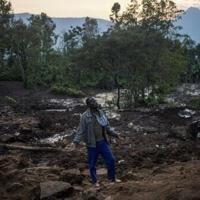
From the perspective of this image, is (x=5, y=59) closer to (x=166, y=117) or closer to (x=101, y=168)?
(x=166, y=117)

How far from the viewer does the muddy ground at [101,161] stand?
9344mm

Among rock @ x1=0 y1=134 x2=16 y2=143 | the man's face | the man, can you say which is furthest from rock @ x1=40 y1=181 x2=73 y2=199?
rock @ x1=0 y1=134 x2=16 y2=143

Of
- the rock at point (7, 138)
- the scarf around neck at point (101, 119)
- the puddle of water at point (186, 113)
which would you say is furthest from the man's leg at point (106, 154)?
the puddle of water at point (186, 113)

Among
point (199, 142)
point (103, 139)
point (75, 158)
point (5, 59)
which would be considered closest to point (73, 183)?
point (103, 139)

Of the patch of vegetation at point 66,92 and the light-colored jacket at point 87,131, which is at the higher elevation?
the light-colored jacket at point 87,131

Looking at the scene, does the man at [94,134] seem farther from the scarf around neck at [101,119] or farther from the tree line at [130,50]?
the tree line at [130,50]

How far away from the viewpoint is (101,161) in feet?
46.0

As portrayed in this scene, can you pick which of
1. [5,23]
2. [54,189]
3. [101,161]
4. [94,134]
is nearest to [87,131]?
[94,134]

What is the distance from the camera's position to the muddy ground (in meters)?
9.34

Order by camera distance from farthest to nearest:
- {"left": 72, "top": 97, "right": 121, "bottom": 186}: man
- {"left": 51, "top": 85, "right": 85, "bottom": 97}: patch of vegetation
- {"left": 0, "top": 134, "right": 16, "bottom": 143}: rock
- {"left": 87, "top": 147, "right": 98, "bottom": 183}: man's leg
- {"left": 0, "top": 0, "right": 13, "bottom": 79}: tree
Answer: {"left": 0, "top": 0, "right": 13, "bottom": 79}: tree
{"left": 51, "top": 85, "right": 85, "bottom": 97}: patch of vegetation
{"left": 0, "top": 134, "right": 16, "bottom": 143}: rock
{"left": 87, "top": 147, "right": 98, "bottom": 183}: man's leg
{"left": 72, "top": 97, "right": 121, "bottom": 186}: man

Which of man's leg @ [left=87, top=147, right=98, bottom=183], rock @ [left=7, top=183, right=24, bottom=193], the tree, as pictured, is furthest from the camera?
the tree

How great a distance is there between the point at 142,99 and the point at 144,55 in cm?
316

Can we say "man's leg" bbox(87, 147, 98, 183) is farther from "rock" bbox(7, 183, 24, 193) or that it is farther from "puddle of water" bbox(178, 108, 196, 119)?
"puddle of water" bbox(178, 108, 196, 119)

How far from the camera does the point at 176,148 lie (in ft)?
50.4
